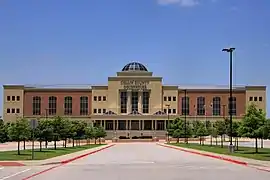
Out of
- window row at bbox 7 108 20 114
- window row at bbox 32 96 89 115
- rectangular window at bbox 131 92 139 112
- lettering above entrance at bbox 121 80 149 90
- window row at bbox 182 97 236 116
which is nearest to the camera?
lettering above entrance at bbox 121 80 149 90

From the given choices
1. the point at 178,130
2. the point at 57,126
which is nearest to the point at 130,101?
the point at 178,130

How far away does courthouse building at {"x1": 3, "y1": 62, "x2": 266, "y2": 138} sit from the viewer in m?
154

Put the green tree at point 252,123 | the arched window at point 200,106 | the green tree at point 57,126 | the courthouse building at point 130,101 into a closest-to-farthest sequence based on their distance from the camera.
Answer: the green tree at point 252,123 < the green tree at point 57,126 < the courthouse building at point 130,101 < the arched window at point 200,106

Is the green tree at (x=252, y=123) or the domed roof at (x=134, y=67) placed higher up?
the domed roof at (x=134, y=67)

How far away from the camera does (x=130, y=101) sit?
155625mm

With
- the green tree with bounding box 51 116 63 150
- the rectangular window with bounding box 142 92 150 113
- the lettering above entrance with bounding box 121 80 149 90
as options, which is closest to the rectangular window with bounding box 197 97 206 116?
the rectangular window with bounding box 142 92 150 113

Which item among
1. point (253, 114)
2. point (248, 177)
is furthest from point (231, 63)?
point (248, 177)

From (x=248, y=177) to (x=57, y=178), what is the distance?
7594mm

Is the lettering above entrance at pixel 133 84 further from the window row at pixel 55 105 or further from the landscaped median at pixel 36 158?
the landscaped median at pixel 36 158

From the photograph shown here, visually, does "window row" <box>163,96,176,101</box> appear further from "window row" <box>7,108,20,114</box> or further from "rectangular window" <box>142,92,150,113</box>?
"window row" <box>7,108,20,114</box>

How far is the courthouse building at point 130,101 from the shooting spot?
506ft

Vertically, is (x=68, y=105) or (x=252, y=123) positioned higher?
(x=68, y=105)

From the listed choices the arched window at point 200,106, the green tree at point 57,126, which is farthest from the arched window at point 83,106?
the green tree at point 57,126

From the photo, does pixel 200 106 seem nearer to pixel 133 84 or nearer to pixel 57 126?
pixel 133 84
